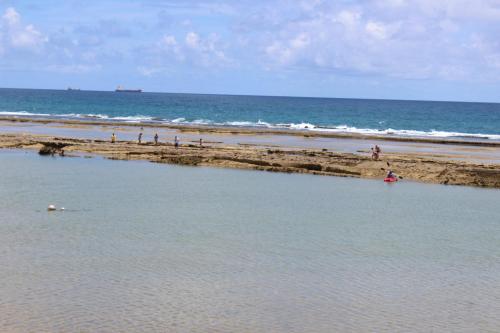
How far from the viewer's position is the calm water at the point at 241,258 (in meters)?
16.4

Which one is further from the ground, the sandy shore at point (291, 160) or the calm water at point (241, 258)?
the sandy shore at point (291, 160)

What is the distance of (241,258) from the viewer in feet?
70.7

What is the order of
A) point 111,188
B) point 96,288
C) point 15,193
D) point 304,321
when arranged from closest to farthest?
point 304,321
point 96,288
point 15,193
point 111,188

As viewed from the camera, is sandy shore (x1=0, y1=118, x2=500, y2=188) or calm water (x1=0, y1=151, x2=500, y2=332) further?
sandy shore (x1=0, y1=118, x2=500, y2=188)

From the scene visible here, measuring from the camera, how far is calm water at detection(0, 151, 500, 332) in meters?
16.4

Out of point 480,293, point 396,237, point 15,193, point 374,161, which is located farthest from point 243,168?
point 480,293

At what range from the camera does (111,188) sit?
3450 centimetres

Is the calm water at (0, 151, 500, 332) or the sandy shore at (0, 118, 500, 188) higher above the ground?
the sandy shore at (0, 118, 500, 188)

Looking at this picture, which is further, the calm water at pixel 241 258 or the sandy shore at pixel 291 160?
the sandy shore at pixel 291 160

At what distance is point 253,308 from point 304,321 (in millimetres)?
1396

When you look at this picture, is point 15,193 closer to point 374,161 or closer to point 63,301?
point 63,301

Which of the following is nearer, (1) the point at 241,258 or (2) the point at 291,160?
(1) the point at 241,258

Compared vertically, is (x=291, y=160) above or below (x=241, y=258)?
above

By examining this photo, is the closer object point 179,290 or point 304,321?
point 304,321
